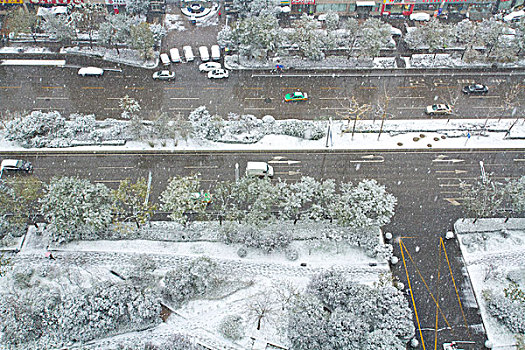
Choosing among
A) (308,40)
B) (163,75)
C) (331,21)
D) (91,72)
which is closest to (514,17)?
(331,21)

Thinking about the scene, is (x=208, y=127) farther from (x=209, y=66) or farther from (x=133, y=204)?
(x=133, y=204)

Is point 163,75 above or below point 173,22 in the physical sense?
below

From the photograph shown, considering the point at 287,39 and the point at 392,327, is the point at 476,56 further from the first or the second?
the point at 392,327

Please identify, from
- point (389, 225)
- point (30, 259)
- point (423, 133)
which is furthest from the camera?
point (423, 133)

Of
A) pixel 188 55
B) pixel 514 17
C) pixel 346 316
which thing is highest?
pixel 188 55

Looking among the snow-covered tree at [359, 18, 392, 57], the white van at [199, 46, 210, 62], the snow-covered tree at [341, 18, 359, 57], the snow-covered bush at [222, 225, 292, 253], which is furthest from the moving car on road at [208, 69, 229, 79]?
the snow-covered bush at [222, 225, 292, 253]

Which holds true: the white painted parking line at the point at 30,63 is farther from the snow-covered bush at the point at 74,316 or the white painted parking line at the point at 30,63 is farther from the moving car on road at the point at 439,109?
the moving car on road at the point at 439,109

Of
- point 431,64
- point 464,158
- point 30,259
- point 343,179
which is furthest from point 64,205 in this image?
point 431,64

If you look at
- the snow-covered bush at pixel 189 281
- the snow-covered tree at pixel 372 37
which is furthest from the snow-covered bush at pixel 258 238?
the snow-covered tree at pixel 372 37
